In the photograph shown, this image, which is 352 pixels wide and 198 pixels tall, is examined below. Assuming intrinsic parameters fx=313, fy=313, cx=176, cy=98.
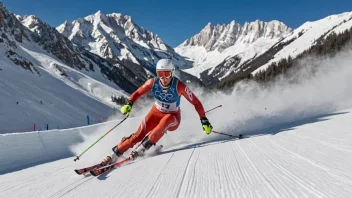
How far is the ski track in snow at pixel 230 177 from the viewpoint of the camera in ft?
10.1

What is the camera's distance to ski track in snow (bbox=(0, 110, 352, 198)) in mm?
3068

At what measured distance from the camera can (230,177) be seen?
3693 millimetres

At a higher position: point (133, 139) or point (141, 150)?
point (133, 139)

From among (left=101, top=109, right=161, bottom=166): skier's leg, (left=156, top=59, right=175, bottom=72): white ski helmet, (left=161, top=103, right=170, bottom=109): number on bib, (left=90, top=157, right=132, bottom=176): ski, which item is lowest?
(left=90, top=157, right=132, bottom=176): ski

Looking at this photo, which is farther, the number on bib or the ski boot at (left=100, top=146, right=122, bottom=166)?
the number on bib

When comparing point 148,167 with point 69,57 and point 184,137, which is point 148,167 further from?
point 69,57

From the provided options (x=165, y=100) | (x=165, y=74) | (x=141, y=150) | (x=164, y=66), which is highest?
(x=164, y=66)

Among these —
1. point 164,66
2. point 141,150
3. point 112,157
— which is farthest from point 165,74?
point 112,157


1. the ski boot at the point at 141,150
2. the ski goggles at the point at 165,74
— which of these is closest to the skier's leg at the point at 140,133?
the ski boot at the point at 141,150

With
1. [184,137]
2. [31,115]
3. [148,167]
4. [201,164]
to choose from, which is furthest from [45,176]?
[31,115]

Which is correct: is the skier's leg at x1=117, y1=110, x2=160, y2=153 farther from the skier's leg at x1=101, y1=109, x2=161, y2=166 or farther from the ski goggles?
the ski goggles

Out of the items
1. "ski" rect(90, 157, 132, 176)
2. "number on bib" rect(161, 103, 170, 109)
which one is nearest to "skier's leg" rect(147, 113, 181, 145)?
"number on bib" rect(161, 103, 170, 109)

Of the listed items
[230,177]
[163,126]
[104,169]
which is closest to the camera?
[230,177]

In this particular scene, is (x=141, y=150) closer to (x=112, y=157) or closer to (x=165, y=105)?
(x=112, y=157)
